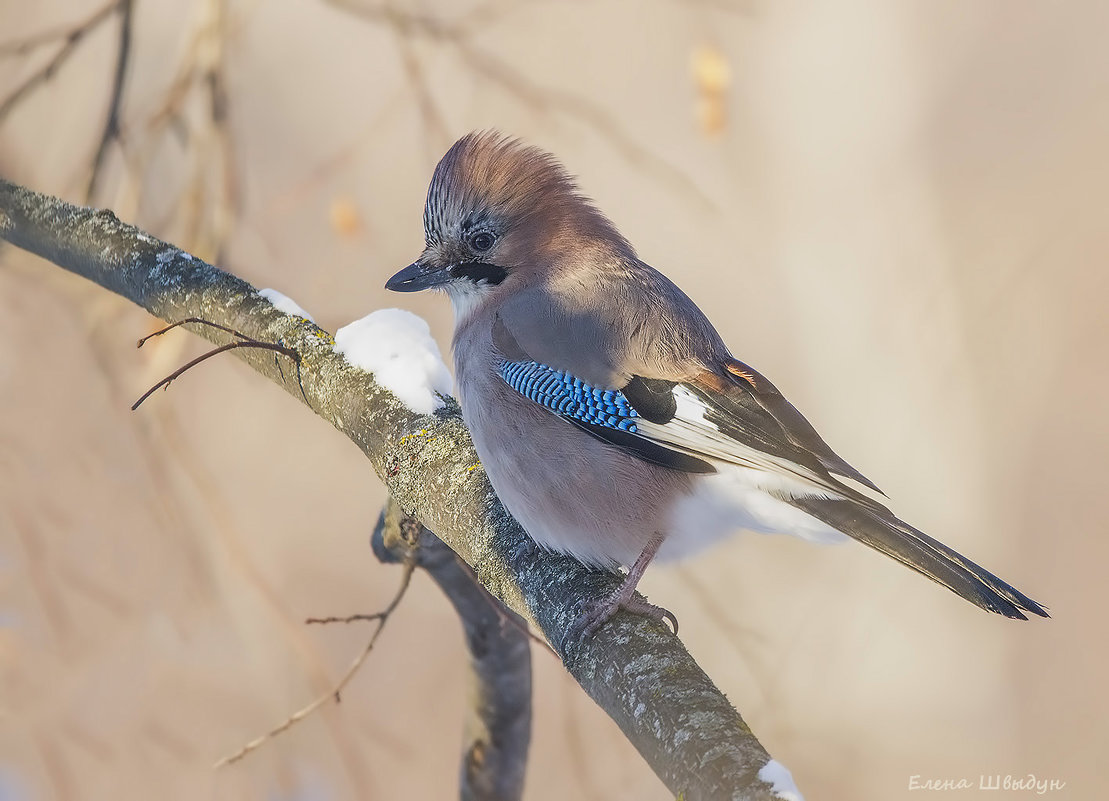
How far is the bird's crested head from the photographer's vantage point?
7.66 ft

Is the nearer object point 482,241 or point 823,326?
point 482,241

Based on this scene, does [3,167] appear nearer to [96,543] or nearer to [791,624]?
[96,543]

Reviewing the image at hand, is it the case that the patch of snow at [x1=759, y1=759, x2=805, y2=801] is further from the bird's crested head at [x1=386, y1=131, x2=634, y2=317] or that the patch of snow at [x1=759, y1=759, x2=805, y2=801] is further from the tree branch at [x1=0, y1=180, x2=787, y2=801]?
the bird's crested head at [x1=386, y1=131, x2=634, y2=317]

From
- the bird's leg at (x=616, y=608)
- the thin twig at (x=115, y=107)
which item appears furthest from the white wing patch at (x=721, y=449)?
the thin twig at (x=115, y=107)

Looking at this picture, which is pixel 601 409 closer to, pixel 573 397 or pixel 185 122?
pixel 573 397

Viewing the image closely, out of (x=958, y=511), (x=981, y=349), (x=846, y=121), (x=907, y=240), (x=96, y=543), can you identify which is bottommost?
(x=96, y=543)

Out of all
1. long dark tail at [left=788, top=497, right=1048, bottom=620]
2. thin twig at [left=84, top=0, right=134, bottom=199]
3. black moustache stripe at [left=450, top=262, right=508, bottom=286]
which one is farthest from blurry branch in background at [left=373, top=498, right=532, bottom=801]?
thin twig at [left=84, top=0, right=134, bottom=199]

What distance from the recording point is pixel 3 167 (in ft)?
11.3

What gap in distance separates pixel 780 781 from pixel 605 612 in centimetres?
58

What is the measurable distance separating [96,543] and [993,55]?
456 cm

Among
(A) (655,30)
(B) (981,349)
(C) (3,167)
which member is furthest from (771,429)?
(A) (655,30)

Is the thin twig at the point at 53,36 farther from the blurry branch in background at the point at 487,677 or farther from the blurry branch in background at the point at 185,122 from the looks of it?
the blurry branch in background at the point at 487,677

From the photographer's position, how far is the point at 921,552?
1.63 m

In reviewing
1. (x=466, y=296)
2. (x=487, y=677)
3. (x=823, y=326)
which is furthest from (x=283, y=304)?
(x=823, y=326)
